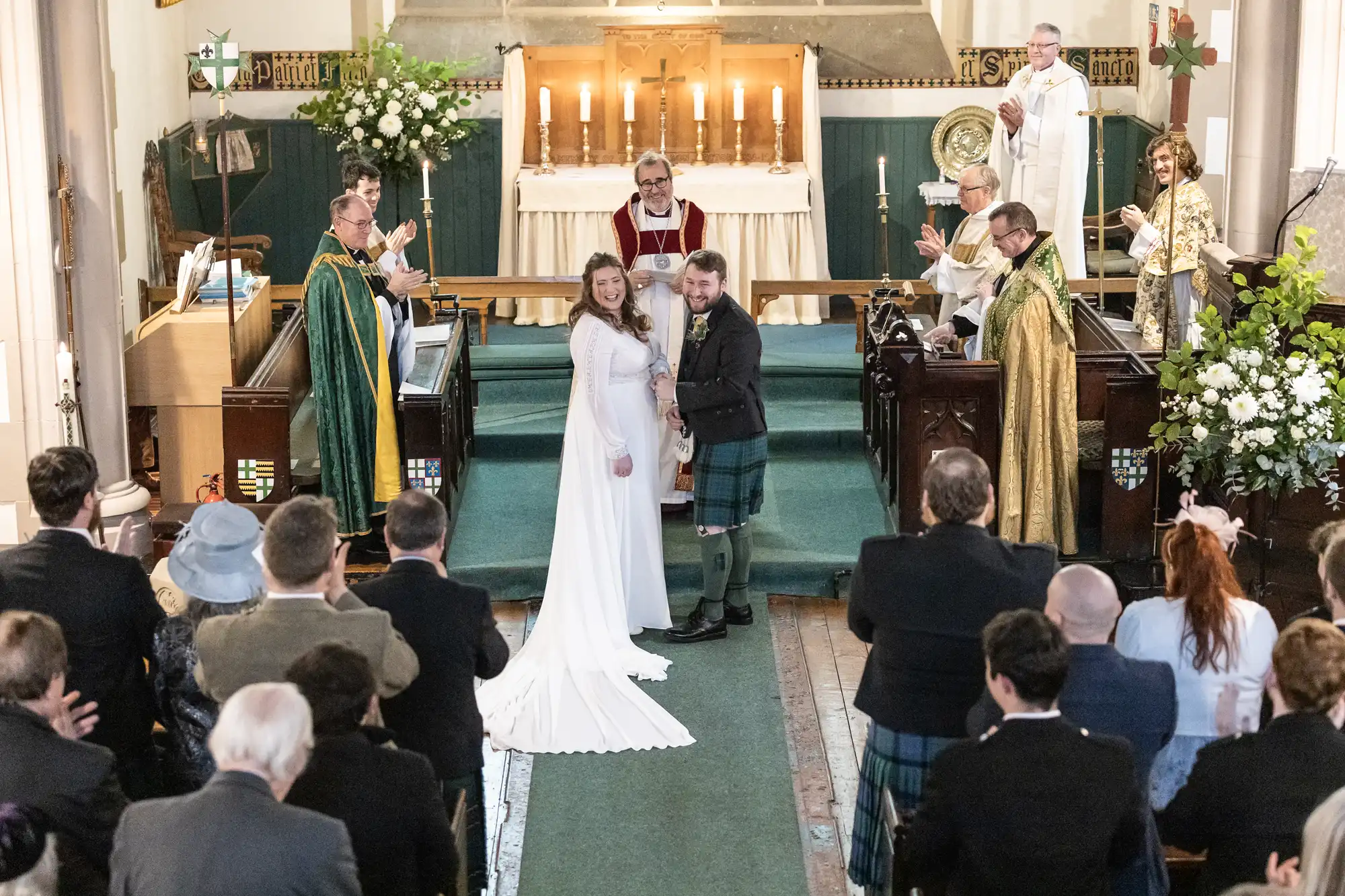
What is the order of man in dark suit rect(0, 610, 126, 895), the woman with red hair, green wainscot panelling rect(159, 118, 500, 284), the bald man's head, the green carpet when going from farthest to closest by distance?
green wainscot panelling rect(159, 118, 500, 284) < the green carpet < the woman with red hair < the bald man's head < man in dark suit rect(0, 610, 126, 895)

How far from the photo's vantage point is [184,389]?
7766mm

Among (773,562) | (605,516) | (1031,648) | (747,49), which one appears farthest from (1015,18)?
(1031,648)

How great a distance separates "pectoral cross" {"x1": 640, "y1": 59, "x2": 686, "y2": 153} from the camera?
39.8 feet

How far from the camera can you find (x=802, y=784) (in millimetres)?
5652

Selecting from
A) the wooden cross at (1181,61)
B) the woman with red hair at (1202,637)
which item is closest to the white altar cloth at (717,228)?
the wooden cross at (1181,61)

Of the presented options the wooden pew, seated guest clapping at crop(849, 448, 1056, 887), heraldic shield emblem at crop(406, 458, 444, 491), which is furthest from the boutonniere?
seated guest clapping at crop(849, 448, 1056, 887)

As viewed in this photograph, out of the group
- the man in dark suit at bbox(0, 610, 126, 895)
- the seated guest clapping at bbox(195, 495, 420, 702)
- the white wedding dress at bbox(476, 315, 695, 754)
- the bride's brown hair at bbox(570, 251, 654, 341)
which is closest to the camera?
the man in dark suit at bbox(0, 610, 126, 895)

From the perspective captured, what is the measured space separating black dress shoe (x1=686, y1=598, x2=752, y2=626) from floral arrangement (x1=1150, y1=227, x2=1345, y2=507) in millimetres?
1758

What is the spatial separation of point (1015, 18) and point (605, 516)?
23.3 feet

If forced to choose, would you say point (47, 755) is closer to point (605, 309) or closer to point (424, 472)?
point (605, 309)

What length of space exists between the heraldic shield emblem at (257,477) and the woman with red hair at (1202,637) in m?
3.87

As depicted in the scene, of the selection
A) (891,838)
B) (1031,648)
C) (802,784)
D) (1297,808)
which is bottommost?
(802,784)

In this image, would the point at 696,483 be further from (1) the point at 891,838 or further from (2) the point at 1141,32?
(2) the point at 1141,32

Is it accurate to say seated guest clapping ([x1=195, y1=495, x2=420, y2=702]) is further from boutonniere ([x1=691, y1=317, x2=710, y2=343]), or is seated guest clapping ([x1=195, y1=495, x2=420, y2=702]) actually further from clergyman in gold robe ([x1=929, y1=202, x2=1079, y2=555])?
clergyman in gold robe ([x1=929, y1=202, x2=1079, y2=555])
